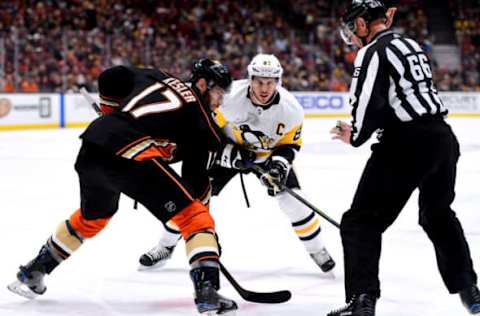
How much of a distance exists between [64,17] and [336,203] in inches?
463

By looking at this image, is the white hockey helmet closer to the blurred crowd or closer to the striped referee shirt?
the striped referee shirt

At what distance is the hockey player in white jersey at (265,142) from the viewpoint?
4141 mm

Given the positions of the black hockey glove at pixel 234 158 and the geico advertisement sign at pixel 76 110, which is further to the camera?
the geico advertisement sign at pixel 76 110

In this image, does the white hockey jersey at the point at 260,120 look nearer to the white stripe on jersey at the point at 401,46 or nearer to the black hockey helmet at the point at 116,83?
the black hockey helmet at the point at 116,83

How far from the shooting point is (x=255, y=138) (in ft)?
14.1

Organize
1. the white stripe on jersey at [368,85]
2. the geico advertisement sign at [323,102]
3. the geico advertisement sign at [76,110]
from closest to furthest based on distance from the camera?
1. the white stripe on jersey at [368,85]
2. the geico advertisement sign at [76,110]
3. the geico advertisement sign at [323,102]

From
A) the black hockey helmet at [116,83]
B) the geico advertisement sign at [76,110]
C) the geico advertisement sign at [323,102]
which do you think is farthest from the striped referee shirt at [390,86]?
the geico advertisement sign at [323,102]

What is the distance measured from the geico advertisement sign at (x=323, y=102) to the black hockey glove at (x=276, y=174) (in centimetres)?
1346

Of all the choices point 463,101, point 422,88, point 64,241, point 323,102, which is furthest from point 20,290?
point 463,101

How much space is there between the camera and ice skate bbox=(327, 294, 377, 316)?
316 cm

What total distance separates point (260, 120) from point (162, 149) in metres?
1.01

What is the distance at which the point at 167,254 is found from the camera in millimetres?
4410

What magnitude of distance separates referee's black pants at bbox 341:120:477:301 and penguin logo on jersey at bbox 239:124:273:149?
3.73 ft

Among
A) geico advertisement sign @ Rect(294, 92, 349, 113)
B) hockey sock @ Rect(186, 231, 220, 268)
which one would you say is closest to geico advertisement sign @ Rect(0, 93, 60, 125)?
geico advertisement sign @ Rect(294, 92, 349, 113)
